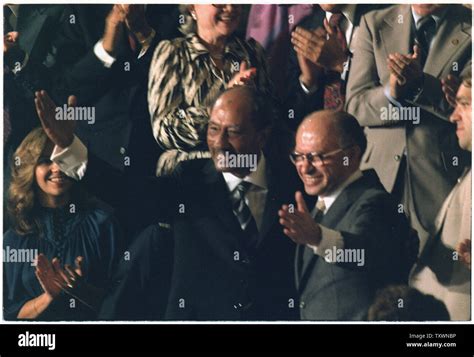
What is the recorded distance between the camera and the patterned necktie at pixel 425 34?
19.8 m

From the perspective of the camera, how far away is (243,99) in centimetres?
1972

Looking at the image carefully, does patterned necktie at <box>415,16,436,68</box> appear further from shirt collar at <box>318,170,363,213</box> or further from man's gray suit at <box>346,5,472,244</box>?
shirt collar at <box>318,170,363,213</box>

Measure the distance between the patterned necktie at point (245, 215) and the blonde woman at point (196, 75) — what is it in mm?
499

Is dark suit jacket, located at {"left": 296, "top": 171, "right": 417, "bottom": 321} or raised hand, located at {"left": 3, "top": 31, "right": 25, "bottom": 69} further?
raised hand, located at {"left": 3, "top": 31, "right": 25, "bottom": 69}

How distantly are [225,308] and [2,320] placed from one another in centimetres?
214

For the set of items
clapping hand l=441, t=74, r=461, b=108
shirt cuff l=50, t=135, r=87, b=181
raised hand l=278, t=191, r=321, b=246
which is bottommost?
raised hand l=278, t=191, r=321, b=246

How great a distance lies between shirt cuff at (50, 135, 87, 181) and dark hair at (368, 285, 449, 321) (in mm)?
3046

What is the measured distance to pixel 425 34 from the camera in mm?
19844

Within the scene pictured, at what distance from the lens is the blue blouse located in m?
19.8

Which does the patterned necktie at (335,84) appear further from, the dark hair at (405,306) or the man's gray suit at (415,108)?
the dark hair at (405,306)

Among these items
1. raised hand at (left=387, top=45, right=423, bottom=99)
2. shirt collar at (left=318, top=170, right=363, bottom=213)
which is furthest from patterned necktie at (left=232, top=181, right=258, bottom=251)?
raised hand at (left=387, top=45, right=423, bottom=99)

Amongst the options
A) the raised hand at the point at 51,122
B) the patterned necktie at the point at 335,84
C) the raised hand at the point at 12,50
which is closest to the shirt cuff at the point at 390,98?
the patterned necktie at the point at 335,84
